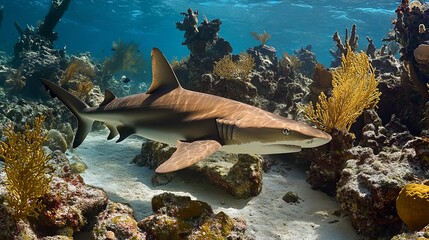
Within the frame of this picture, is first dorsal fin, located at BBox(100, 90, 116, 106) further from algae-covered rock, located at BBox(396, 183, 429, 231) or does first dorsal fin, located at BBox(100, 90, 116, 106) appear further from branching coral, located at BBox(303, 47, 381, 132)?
algae-covered rock, located at BBox(396, 183, 429, 231)

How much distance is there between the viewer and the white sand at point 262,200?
14.7 feet

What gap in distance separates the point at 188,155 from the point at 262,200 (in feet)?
8.67

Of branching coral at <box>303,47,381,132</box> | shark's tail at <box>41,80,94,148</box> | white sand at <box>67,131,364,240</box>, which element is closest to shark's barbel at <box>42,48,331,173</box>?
shark's tail at <box>41,80,94,148</box>

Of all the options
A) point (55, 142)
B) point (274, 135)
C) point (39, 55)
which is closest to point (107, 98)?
point (55, 142)

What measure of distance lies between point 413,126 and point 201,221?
5.65 metres

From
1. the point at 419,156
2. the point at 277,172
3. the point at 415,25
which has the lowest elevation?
the point at 277,172

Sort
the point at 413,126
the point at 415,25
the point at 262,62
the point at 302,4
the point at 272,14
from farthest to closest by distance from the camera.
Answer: the point at 272,14 → the point at 302,4 → the point at 262,62 → the point at 415,25 → the point at 413,126

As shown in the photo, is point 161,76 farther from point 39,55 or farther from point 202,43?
point 39,55

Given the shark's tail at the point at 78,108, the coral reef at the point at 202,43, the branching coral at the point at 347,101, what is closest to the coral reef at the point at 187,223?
the shark's tail at the point at 78,108

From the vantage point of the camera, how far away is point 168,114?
15.0 feet

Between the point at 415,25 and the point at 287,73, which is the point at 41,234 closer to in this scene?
the point at 415,25

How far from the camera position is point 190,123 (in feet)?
13.8

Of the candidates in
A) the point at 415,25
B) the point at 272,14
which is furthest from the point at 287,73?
the point at 272,14

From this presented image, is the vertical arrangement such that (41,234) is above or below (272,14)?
below
